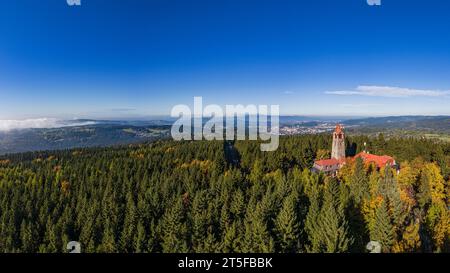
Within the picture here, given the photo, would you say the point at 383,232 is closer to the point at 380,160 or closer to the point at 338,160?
the point at 380,160

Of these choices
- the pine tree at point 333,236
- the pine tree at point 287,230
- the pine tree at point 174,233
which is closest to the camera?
the pine tree at point 333,236

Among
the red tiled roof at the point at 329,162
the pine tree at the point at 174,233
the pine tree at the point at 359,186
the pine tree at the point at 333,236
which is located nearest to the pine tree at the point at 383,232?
the pine tree at the point at 333,236

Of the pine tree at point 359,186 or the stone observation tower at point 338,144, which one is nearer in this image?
the pine tree at point 359,186

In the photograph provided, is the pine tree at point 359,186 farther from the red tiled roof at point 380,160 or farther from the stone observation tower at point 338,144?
the stone observation tower at point 338,144

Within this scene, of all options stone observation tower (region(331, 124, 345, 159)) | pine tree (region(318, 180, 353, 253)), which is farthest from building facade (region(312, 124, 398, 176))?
pine tree (region(318, 180, 353, 253))

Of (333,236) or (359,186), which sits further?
(359,186)

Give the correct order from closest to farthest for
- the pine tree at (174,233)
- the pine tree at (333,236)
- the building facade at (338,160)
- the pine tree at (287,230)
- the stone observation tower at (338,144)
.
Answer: the pine tree at (333,236)
the pine tree at (287,230)
the pine tree at (174,233)
the building facade at (338,160)
the stone observation tower at (338,144)

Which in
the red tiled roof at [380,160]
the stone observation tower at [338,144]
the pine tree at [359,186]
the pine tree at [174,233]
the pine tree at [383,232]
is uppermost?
the stone observation tower at [338,144]

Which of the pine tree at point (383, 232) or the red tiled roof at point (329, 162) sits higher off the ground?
the red tiled roof at point (329, 162)

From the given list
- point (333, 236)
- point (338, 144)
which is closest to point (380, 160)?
point (338, 144)
